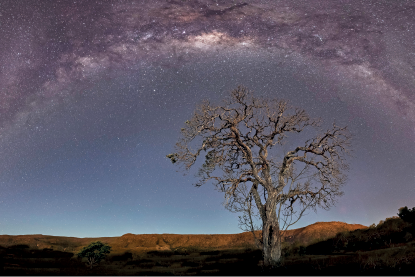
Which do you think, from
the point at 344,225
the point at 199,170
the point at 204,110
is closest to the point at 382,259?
the point at 199,170

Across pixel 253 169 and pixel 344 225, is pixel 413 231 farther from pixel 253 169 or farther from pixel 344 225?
pixel 344 225

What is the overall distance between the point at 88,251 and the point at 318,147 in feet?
95.8

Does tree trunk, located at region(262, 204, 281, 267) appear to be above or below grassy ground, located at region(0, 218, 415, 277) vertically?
above

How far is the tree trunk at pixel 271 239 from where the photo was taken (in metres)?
15.5

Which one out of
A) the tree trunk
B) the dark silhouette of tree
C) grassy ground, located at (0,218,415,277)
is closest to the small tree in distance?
grassy ground, located at (0,218,415,277)

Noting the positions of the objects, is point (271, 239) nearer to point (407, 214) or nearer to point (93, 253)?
point (407, 214)

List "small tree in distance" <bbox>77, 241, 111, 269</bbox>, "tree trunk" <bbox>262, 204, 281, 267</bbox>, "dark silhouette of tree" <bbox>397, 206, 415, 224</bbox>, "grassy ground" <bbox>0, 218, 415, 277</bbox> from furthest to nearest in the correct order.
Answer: "small tree in distance" <bbox>77, 241, 111, 269</bbox> → "dark silhouette of tree" <bbox>397, 206, 415, 224</bbox> → "tree trunk" <bbox>262, 204, 281, 267</bbox> → "grassy ground" <bbox>0, 218, 415, 277</bbox>

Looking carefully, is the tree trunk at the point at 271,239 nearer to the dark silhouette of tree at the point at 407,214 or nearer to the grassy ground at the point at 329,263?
the grassy ground at the point at 329,263

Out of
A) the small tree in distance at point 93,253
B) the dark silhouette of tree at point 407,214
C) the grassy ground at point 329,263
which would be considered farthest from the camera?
the small tree in distance at point 93,253

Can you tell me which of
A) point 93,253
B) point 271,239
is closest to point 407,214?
point 271,239

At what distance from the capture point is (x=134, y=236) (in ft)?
251

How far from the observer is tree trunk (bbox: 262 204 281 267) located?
15.5 metres

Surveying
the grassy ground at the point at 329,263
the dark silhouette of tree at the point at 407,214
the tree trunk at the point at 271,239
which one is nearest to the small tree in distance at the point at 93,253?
the grassy ground at the point at 329,263

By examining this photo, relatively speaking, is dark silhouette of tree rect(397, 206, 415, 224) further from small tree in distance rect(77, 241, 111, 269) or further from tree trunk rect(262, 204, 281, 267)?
small tree in distance rect(77, 241, 111, 269)
